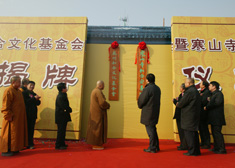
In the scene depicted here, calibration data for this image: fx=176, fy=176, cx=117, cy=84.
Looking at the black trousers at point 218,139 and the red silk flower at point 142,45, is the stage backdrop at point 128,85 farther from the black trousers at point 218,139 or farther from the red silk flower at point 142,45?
the black trousers at point 218,139

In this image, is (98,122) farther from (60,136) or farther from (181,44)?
(181,44)

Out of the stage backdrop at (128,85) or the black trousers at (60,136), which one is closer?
the black trousers at (60,136)

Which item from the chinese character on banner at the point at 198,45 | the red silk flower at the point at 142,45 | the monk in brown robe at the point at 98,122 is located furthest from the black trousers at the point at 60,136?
the chinese character on banner at the point at 198,45

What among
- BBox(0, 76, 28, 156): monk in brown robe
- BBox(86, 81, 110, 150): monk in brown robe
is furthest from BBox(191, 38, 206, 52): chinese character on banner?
BBox(0, 76, 28, 156): monk in brown robe

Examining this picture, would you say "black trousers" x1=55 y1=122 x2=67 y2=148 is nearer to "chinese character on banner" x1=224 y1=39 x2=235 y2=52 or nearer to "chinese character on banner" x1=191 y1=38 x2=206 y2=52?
"chinese character on banner" x1=191 y1=38 x2=206 y2=52

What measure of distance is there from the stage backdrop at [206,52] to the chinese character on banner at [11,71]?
371 cm

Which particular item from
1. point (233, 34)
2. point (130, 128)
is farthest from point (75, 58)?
point (233, 34)

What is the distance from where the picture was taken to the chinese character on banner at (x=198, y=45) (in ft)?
14.3

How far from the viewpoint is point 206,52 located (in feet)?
14.3

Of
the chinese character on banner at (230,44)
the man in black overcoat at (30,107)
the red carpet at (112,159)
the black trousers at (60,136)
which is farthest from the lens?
the chinese character on banner at (230,44)

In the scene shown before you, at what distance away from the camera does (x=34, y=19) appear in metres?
4.61

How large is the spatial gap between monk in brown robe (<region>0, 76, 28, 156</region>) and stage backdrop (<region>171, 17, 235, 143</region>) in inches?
128

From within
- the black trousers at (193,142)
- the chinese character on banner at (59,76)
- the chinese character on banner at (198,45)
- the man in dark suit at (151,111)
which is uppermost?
the chinese character on banner at (198,45)

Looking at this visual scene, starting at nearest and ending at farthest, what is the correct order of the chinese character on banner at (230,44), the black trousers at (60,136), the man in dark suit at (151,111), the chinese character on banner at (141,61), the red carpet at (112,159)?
1. the red carpet at (112,159)
2. the man in dark suit at (151,111)
3. the black trousers at (60,136)
4. the chinese character on banner at (230,44)
5. the chinese character on banner at (141,61)
